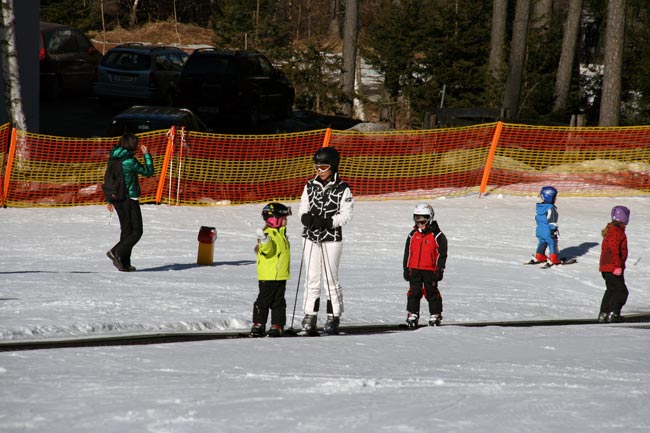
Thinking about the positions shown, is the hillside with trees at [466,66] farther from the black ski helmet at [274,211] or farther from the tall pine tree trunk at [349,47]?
the black ski helmet at [274,211]

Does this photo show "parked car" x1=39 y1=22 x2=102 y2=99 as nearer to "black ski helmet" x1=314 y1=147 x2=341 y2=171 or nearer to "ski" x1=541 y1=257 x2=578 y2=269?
"ski" x1=541 y1=257 x2=578 y2=269

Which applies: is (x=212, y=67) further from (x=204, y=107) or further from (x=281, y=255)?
(x=281, y=255)

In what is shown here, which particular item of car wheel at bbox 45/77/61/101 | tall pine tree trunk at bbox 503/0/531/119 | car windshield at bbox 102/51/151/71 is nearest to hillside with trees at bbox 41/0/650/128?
tall pine tree trunk at bbox 503/0/531/119

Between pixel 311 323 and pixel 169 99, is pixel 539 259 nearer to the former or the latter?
pixel 311 323

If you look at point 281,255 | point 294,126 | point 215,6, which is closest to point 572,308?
point 281,255

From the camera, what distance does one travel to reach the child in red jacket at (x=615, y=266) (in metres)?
11.5

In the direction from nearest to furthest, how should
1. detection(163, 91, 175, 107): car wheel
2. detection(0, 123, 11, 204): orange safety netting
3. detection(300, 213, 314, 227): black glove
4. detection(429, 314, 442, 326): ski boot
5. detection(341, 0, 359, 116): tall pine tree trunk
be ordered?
detection(300, 213, 314, 227): black glove → detection(429, 314, 442, 326): ski boot → detection(0, 123, 11, 204): orange safety netting → detection(163, 91, 175, 107): car wheel → detection(341, 0, 359, 116): tall pine tree trunk

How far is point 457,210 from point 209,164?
4.55 metres

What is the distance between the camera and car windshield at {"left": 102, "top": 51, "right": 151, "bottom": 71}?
30359mm

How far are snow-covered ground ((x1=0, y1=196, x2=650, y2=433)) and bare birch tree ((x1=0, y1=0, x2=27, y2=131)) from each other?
4308 mm

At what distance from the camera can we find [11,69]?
20.9 metres

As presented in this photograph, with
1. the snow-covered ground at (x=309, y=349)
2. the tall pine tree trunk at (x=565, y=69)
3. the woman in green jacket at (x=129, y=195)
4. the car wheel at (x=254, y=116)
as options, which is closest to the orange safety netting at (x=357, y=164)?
the snow-covered ground at (x=309, y=349)

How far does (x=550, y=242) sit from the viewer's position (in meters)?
14.9

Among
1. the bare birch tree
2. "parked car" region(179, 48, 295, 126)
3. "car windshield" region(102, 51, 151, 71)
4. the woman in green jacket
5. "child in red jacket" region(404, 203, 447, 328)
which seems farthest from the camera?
"car windshield" region(102, 51, 151, 71)
